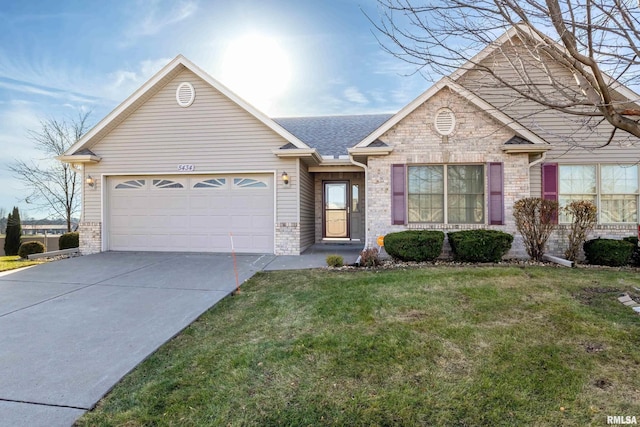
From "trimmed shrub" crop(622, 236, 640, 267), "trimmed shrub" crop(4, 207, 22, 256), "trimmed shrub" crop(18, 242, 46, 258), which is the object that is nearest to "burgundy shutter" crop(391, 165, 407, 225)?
"trimmed shrub" crop(622, 236, 640, 267)

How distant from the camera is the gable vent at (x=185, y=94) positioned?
979 centimetres

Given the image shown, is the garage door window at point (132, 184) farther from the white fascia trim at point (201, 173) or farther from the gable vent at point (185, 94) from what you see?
the gable vent at point (185, 94)

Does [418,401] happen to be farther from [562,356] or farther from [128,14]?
[128,14]

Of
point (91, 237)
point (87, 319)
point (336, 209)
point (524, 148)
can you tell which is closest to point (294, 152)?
point (336, 209)

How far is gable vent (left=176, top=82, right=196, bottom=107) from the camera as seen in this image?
979 centimetres

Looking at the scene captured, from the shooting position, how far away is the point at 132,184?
33.7 ft

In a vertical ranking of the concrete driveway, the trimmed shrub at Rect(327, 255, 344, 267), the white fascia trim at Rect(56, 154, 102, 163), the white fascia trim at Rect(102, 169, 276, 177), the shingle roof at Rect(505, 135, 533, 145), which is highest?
A: the shingle roof at Rect(505, 135, 533, 145)

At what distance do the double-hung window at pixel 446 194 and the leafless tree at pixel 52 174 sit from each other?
629 inches

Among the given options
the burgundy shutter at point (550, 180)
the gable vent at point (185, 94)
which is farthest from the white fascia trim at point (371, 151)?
the gable vent at point (185, 94)

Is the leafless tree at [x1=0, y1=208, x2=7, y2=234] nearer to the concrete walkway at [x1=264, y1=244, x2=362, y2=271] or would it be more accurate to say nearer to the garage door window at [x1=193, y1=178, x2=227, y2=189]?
the garage door window at [x1=193, y1=178, x2=227, y2=189]

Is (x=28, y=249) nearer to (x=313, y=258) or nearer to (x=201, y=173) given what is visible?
(x=201, y=173)

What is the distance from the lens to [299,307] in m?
4.80

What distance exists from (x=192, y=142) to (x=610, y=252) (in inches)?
434

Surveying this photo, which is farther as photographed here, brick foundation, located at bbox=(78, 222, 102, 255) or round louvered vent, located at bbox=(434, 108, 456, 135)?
brick foundation, located at bbox=(78, 222, 102, 255)
